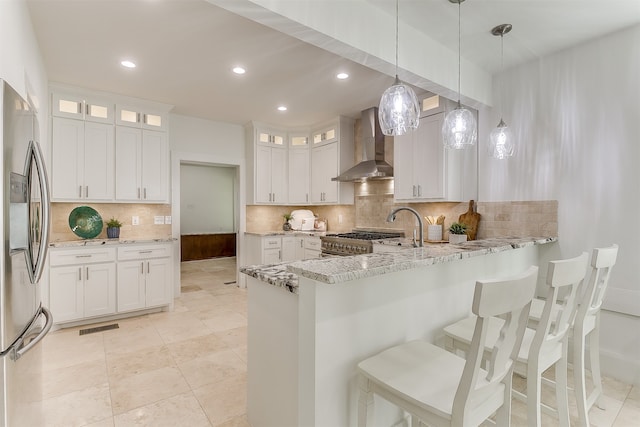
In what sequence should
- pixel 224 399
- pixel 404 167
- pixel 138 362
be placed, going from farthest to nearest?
pixel 404 167 < pixel 138 362 < pixel 224 399

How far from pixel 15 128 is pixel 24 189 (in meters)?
0.27

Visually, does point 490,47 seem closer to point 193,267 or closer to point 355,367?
point 355,367

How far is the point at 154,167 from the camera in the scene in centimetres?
420

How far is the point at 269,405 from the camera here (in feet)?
5.57

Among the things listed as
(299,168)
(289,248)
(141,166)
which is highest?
(299,168)

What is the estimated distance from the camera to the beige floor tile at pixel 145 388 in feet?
7.06

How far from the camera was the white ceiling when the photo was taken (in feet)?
7.33

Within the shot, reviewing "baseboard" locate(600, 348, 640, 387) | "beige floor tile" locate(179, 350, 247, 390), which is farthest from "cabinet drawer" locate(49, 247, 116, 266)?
"baseboard" locate(600, 348, 640, 387)

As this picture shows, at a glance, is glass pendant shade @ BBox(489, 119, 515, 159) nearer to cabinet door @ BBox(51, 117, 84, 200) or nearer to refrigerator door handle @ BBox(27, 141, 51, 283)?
refrigerator door handle @ BBox(27, 141, 51, 283)

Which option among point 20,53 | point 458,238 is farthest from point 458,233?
point 20,53

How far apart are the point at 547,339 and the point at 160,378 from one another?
264 centimetres

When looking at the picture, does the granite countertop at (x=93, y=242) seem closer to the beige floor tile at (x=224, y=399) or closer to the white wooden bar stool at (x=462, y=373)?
the beige floor tile at (x=224, y=399)

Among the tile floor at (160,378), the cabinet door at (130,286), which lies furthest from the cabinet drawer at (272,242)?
the cabinet door at (130,286)

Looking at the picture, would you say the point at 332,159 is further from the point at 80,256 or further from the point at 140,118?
the point at 80,256
